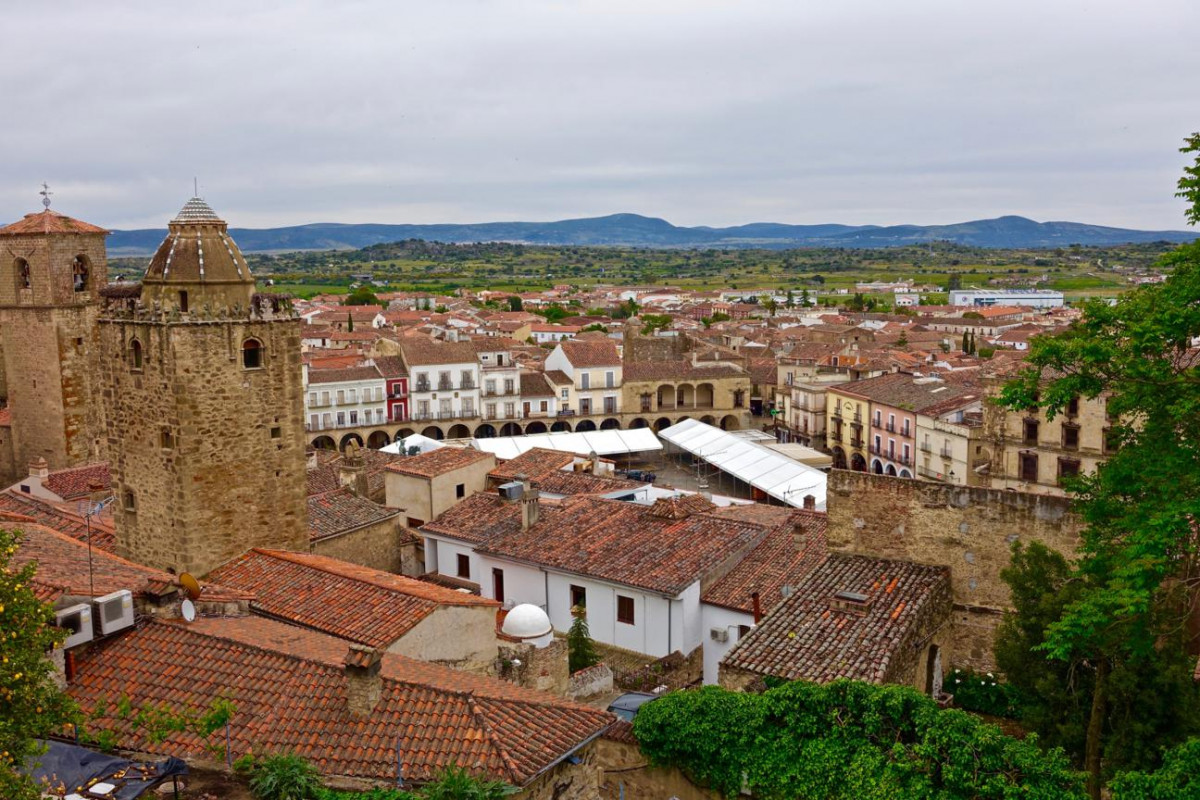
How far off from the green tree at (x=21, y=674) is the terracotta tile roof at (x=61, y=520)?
10630 mm

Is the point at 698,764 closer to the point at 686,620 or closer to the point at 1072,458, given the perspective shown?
the point at 686,620

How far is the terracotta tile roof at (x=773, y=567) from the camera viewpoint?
21.9 meters

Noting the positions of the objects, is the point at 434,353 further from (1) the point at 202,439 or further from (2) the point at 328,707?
(2) the point at 328,707

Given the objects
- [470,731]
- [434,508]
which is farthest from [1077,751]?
[434,508]

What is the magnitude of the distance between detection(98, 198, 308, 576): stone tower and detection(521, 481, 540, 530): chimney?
8087 millimetres

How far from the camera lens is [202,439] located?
18.3 m

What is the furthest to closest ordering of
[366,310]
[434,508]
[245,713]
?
[366,310] → [434,508] → [245,713]

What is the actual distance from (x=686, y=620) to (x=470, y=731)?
11.4m

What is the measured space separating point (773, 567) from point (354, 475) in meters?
15.0

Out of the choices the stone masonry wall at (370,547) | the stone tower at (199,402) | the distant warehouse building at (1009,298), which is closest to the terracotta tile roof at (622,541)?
the stone masonry wall at (370,547)

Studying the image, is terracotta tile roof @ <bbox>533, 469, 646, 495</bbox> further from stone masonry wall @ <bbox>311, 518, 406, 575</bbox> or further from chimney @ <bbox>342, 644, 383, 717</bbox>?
chimney @ <bbox>342, 644, 383, 717</bbox>

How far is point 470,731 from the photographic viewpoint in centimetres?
1145

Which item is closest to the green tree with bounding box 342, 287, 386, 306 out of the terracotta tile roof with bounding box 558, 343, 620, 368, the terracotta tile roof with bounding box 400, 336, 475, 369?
the terracotta tile roof with bounding box 400, 336, 475, 369

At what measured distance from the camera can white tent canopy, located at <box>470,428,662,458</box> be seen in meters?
52.8
